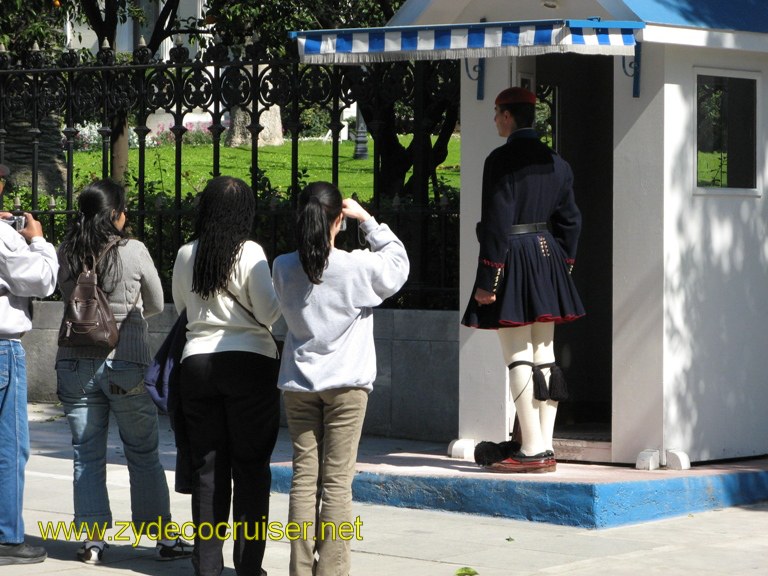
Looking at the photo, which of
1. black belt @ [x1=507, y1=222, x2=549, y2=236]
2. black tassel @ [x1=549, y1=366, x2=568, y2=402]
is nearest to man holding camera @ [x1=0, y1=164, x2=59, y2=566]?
black belt @ [x1=507, y1=222, x2=549, y2=236]

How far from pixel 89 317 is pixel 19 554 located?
1138 mm

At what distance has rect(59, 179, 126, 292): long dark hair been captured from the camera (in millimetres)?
6555

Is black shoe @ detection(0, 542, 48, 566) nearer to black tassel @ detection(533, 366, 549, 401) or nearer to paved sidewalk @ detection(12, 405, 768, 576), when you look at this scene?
paved sidewalk @ detection(12, 405, 768, 576)

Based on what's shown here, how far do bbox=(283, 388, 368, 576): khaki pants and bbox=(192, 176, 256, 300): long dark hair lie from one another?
597mm

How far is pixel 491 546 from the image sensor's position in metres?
6.79

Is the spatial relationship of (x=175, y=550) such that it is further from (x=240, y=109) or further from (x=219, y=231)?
(x=240, y=109)

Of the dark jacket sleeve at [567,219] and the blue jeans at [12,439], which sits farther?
the dark jacket sleeve at [567,219]

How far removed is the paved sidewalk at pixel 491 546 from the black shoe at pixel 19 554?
0.19 ft

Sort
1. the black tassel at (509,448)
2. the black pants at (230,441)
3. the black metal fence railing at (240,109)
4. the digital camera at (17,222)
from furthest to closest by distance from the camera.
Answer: the black metal fence railing at (240,109) → the black tassel at (509,448) → the digital camera at (17,222) → the black pants at (230,441)

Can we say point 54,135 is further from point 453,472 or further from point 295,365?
point 295,365

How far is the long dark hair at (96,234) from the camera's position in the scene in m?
6.55

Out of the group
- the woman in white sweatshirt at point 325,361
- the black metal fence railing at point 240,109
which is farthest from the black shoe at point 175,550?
the black metal fence railing at point 240,109

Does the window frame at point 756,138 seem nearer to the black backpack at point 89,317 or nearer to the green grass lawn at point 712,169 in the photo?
the green grass lawn at point 712,169

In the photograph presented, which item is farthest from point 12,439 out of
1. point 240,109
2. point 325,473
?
point 240,109
